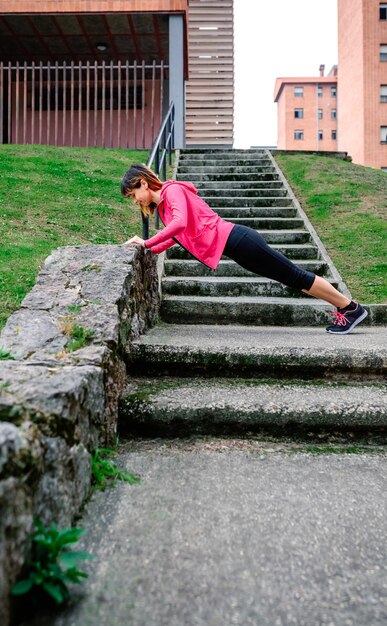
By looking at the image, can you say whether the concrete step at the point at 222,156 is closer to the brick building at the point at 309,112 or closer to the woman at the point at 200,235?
the woman at the point at 200,235

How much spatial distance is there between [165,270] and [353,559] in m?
3.57

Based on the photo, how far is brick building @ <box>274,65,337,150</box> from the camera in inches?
2218

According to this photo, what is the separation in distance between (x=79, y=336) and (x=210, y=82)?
50.0 ft

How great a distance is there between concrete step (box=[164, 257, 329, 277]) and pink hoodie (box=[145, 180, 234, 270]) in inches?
60.9

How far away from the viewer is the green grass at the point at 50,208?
3.87m

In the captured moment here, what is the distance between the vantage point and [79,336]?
223 centimetres

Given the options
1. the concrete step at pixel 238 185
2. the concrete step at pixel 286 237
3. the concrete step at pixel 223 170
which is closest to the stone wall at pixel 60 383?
the concrete step at pixel 286 237

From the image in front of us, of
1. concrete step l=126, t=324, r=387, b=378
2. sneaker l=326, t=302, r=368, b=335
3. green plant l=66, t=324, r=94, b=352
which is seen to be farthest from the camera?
sneaker l=326, t=302, r=368, b=335

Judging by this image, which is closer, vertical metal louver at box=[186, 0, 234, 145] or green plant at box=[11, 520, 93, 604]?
green plant at box=[11, 520, 93, 604]

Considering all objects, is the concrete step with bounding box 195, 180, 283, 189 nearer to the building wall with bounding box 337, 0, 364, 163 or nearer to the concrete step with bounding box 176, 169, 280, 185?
the concrete step with bounding box 176, 169, 280, 185

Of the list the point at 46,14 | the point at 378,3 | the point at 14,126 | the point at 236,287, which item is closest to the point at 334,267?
the point at 236,287

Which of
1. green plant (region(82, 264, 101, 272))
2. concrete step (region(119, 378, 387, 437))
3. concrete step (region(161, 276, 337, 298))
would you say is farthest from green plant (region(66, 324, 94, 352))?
concrete step (region(161, 276, 337, 298))

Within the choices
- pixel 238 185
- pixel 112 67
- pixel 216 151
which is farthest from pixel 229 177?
pixel 112 67

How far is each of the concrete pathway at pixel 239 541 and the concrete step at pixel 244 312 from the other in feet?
6.25
